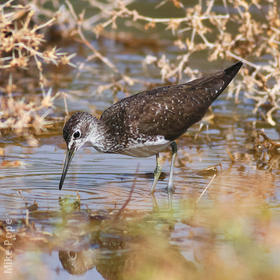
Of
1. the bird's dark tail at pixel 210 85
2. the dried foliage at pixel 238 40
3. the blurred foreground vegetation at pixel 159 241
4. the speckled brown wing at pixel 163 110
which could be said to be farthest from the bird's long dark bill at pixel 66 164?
the dried foliage at pixel 238 40

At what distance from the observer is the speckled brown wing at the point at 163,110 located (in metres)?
6.94

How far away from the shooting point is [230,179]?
7148mm

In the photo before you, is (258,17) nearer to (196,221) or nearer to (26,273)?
(196,221)

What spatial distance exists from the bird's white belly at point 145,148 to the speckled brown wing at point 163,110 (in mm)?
94

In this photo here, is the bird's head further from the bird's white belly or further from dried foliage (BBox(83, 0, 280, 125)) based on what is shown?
dried foliage (BBox(83, 0, 280, 125))

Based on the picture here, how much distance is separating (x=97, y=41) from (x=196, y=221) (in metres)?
9.17

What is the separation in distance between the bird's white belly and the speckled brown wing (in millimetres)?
94

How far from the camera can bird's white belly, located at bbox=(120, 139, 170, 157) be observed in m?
6.93

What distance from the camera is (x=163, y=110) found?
23.3ft

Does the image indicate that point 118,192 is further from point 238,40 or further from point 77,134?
point 238,40

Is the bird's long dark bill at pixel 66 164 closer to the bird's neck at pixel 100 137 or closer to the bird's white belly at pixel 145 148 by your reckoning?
the bird's neck at pixel 100 137

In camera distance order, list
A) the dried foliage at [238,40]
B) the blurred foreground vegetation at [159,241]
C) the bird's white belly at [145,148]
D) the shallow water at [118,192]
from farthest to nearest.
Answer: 1. the dried foliage at [238,40]
2. the bird's white belly at [145,148]
3. the shallow water at [118,192]
4. the blurred foreground vegetation at [159,241]

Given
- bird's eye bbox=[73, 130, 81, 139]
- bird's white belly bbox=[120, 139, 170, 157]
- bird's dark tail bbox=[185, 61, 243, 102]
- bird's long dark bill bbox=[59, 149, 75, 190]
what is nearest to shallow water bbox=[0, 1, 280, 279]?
bird's long dark bill bbox=[59, 149, 75, 190]

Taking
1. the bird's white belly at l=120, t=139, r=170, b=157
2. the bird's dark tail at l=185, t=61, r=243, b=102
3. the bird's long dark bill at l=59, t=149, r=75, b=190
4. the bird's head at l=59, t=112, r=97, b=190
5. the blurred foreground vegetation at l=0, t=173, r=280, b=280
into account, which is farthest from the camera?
the bird's dark tail at l=185, t=61, r=243, b=102
